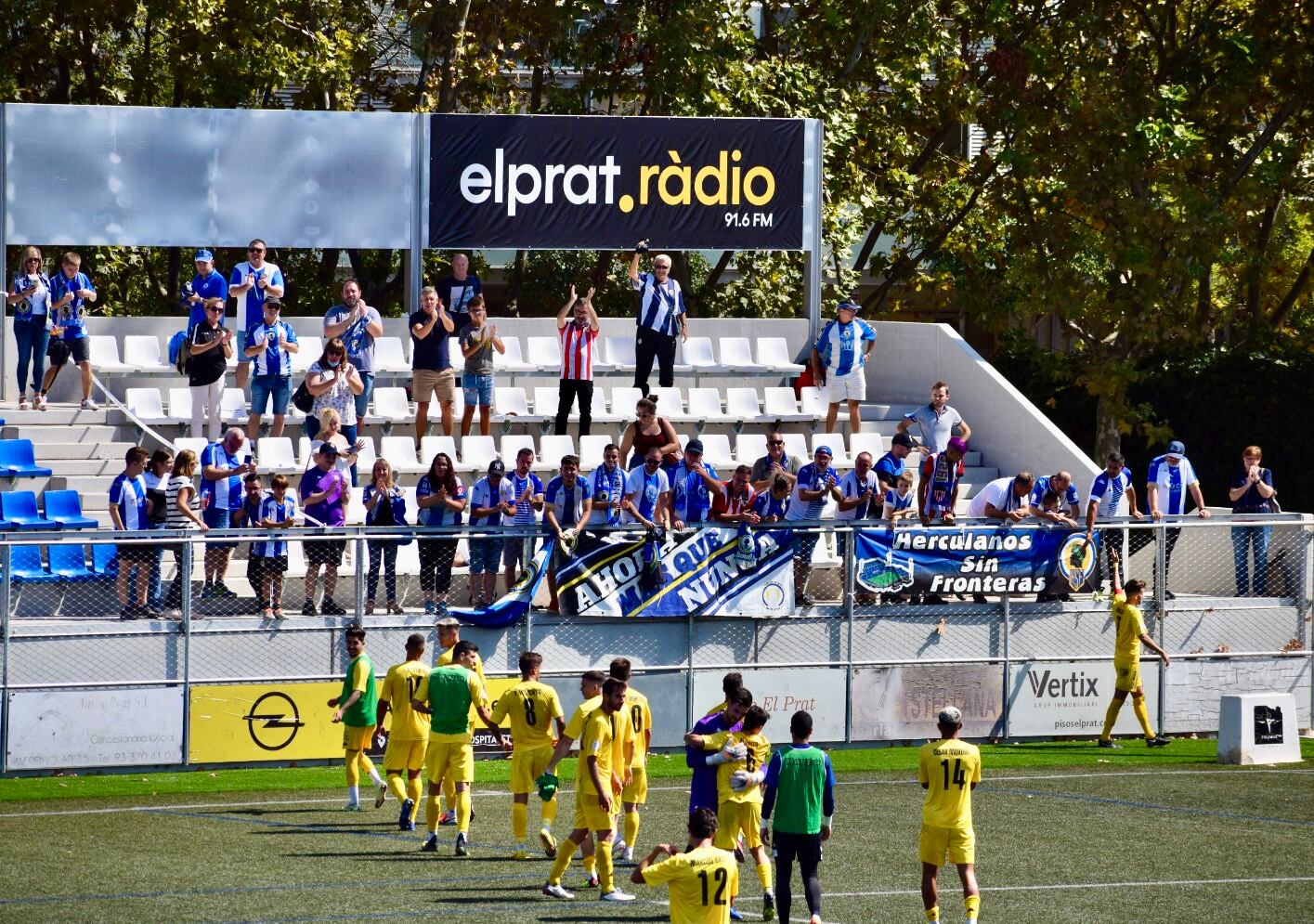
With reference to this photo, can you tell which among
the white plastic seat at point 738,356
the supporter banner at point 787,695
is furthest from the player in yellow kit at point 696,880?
the white plastic seat at point 738,356

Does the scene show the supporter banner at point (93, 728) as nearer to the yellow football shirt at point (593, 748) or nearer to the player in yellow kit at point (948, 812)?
the yellow football shirt at point (593, 748)

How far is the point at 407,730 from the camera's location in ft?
54.3

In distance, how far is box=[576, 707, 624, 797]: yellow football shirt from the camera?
14.1m

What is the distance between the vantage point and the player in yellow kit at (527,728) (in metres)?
15.5

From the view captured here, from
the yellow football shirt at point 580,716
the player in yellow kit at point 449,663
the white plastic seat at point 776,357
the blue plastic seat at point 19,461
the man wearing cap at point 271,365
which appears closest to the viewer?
the yellow football shirt at point 580,716

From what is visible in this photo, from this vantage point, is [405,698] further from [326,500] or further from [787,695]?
[787,695]

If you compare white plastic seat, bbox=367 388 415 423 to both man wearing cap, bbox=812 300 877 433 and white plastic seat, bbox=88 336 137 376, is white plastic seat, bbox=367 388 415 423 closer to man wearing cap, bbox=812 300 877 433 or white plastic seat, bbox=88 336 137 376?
white plastic seat, bbox=88 336 137 376

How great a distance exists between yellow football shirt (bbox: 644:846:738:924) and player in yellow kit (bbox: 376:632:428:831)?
230 inches

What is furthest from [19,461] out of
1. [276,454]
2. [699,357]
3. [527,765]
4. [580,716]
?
[580,716]

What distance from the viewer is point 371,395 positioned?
25.6 meters

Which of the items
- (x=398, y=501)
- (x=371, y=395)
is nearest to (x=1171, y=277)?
(x=371, y=395)

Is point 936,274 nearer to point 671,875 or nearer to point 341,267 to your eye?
point 341,267

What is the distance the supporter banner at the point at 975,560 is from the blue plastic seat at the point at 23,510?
912 centimetres

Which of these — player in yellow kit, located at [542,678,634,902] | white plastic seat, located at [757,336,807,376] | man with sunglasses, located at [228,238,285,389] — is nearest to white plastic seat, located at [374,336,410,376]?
man with sunglasses, located at [228,238,285,389]
